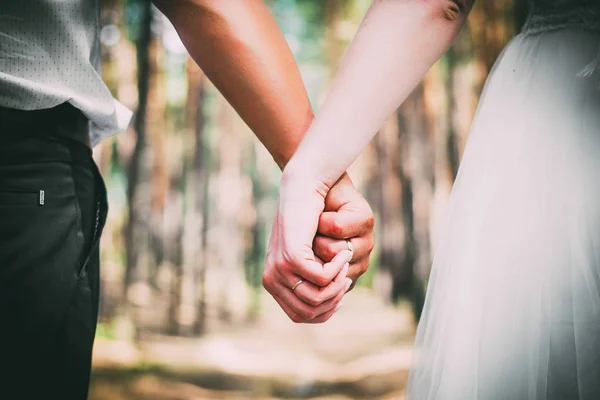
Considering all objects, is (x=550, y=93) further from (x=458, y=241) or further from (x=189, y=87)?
(x=189, y=87)

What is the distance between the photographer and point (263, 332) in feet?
15.4

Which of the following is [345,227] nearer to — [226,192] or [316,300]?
[316,300]

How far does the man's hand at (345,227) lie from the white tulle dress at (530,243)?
0.13 meters

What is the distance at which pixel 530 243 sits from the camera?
0.66 metres

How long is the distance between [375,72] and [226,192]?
12.8 ft

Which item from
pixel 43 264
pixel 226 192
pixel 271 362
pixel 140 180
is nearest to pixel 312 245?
pixel 43 264

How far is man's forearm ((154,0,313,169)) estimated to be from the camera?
0.78 m

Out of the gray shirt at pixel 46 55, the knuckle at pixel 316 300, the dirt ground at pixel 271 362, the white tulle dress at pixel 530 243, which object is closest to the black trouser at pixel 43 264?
the gray shirt at pixel 46 55

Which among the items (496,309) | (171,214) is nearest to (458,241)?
(496,309)

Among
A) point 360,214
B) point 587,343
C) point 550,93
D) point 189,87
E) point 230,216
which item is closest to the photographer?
point 587,343

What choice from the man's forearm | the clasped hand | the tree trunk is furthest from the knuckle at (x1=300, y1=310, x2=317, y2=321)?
the tree trunk

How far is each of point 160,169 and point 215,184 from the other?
497 mm

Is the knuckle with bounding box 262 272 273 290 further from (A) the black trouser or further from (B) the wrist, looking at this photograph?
(A) the black trouser

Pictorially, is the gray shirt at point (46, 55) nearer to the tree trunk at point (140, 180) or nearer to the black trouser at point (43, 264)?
the black trouser at point (43, 264)
